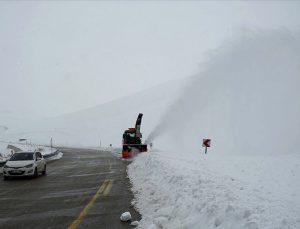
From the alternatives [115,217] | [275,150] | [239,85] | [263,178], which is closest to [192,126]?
[239,85]

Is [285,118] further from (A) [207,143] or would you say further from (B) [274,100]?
(A) [207,143]

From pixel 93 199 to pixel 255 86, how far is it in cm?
3334

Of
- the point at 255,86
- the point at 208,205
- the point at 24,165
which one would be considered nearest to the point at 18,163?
the point at 24,165

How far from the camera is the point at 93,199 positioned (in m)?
10.9

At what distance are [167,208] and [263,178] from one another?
29.4 feet

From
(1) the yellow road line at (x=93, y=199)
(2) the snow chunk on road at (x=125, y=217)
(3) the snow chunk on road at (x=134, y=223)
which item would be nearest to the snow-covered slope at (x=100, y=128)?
(1) the yellow road line at (x=93, y=199)

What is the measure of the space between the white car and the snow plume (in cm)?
1733

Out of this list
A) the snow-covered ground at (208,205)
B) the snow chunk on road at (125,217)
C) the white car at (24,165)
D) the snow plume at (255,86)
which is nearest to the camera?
the snow-covered ground at (208,205)

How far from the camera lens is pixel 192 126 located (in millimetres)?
96875

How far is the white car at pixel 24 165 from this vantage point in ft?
56.1

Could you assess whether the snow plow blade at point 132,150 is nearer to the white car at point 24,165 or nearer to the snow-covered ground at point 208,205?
the white car at point 24,165

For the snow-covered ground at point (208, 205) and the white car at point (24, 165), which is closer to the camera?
the snow-covered ground at point (208, 205)

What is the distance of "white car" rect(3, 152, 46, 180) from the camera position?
17109 millimetres

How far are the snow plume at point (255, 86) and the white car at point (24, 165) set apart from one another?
17334 millimetres
